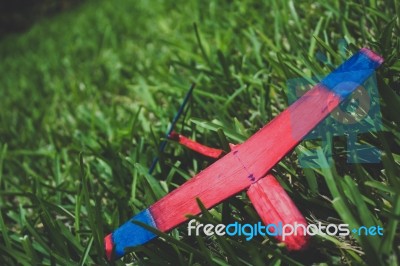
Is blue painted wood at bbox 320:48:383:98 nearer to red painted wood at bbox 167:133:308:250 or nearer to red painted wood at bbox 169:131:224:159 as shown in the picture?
red painted wood at bbox 167:133:308:250

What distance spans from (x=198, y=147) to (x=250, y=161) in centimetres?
29

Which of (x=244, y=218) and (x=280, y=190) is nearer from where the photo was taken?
(x=280, y=190)

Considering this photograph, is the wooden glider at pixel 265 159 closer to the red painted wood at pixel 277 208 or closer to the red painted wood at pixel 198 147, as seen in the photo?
the red painted wood at pixel 277 208

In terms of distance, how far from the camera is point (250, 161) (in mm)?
665

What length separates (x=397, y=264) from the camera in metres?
0.58

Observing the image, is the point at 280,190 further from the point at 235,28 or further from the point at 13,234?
the point at 235,28

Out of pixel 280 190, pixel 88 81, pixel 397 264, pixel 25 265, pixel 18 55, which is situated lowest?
pixel 397 264

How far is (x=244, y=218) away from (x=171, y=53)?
1184mm

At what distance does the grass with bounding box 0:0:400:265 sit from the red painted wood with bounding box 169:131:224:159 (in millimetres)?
60

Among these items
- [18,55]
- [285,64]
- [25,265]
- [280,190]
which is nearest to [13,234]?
[25,265]

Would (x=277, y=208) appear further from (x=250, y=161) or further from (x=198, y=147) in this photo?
(x=198, y=147)

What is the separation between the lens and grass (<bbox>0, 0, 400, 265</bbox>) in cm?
69

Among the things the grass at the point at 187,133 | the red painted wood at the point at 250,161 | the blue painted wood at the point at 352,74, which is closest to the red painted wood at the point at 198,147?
the grass at the point at 187,133

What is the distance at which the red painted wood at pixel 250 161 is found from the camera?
0.64 m
